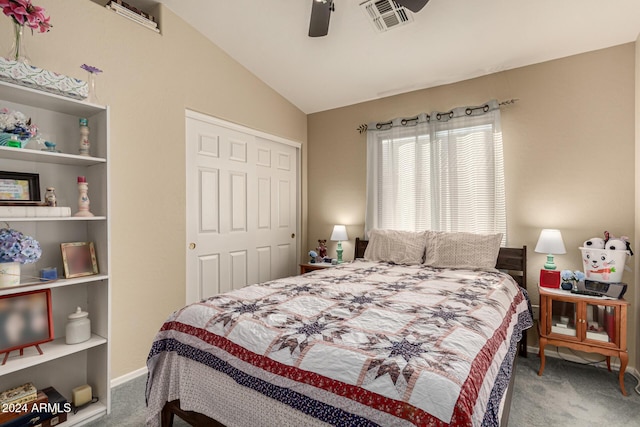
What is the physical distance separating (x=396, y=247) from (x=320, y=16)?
6.97 ft

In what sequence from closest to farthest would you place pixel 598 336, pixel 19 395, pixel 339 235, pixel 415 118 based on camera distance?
pixel 19 395 → pixel 598 336 → pixel 415 118 → pixel 339 235

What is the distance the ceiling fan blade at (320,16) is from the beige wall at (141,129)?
135 centimetres

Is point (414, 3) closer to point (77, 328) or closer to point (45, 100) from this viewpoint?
point (45, 100)

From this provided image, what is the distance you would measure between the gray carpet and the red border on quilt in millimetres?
845

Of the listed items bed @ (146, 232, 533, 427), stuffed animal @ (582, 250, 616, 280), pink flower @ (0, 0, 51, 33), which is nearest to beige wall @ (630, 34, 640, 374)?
stuffed animal @ (582, 250, 616, 280)

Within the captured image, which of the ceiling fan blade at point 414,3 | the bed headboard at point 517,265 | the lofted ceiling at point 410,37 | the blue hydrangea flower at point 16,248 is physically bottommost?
the bed headboard at point 517,265

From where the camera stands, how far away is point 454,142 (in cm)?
332

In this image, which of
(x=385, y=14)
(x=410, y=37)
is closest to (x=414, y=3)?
(x=385, y=14)

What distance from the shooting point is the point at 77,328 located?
2.01 metres

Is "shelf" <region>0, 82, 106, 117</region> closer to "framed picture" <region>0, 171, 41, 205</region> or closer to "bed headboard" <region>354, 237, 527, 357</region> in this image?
"framed picture" <region>0, 171, 41, 205</region>

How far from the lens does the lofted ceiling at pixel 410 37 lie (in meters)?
2.45

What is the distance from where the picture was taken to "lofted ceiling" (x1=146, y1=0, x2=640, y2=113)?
2445mm

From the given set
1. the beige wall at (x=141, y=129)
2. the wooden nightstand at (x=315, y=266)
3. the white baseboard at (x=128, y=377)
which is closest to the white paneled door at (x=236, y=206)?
the beige wall at (x=141, y=129)

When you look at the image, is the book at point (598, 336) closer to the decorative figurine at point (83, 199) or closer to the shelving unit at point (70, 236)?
the shelving unit at point (70, 236)
